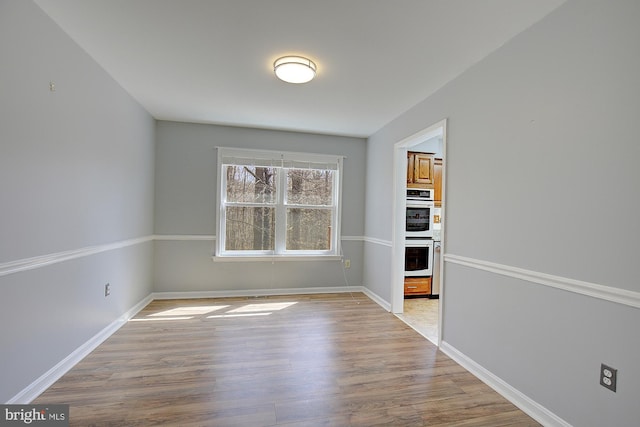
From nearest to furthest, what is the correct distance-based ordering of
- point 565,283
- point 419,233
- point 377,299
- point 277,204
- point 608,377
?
point 608,377
point 565,283
point 377,299
point 419,233
point 277,204

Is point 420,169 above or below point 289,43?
below

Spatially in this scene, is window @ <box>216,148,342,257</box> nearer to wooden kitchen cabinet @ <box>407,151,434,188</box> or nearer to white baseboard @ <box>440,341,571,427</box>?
wooden kitchen cabinet @ <box>407,151,434,188</box>

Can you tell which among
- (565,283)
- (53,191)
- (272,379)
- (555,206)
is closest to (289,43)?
(53,191)

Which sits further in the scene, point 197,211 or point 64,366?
point 197,211

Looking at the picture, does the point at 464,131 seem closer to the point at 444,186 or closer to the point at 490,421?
the point at 444,186

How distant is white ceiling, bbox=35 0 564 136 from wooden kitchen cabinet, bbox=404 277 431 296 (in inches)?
97.2

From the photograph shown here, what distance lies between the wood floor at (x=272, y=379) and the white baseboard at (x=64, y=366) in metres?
0.05

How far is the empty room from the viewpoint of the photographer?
1.58 m

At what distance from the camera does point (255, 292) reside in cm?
436

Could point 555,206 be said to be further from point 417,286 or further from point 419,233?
point 417,286

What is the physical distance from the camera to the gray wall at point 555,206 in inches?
56.5

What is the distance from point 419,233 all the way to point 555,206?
262cm

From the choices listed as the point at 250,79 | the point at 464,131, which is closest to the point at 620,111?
the point at 464,131

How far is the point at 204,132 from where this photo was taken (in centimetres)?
420
